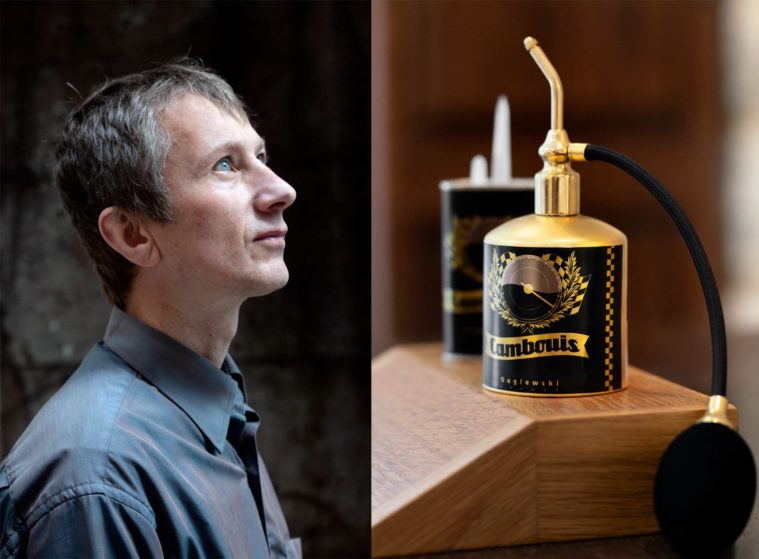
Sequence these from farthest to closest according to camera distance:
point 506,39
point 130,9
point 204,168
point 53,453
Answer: point 130,9, point 506,39, point 204,168, point 53,453

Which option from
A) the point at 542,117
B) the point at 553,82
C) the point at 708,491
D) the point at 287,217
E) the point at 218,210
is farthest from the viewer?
the point at 287,217

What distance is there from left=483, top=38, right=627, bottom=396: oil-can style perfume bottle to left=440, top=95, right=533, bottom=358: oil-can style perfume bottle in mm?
170

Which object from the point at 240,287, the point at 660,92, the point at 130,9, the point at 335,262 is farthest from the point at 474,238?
the point at 130,9

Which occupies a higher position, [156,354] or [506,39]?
[506,39]

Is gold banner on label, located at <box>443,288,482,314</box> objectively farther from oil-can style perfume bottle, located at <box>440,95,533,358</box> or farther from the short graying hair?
the short graying hair

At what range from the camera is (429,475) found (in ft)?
1.82

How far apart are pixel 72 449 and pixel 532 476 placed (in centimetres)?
32

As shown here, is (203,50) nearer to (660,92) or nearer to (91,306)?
(91,306)

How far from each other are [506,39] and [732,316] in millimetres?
361

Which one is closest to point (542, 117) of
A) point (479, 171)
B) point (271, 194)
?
point (479, 171)

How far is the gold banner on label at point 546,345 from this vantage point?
1.91 feet

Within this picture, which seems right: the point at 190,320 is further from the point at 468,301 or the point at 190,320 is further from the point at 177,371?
the point at 468,301

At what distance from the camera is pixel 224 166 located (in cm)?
79

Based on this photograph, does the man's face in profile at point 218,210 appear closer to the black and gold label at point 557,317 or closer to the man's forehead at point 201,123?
the man's forehead at point 201,123
